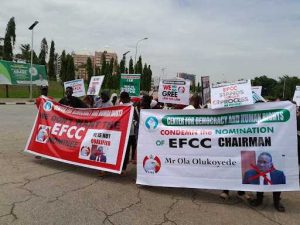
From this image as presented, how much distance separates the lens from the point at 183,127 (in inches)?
251

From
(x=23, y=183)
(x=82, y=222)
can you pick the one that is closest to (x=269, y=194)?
(x=82, y=222)

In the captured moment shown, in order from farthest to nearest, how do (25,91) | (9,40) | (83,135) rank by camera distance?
(9,40), (25,91), (83,135)

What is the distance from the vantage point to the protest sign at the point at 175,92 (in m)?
9.40

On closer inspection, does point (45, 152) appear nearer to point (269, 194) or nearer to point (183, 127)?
point (183, 127)

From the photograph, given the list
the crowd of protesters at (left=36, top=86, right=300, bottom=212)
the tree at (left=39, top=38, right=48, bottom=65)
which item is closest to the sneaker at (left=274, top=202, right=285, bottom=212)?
the crowd of protesters at (left=36, top=86, right=300, bottom=212)

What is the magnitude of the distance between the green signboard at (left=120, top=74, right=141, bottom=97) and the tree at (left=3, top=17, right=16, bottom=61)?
181 feet

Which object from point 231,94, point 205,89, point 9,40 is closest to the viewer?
point 231,94

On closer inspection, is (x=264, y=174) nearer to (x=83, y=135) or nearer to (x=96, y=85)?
(x=83, y=135)

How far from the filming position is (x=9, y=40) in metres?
65.6

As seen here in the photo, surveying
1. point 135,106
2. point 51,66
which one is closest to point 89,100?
point 135,106

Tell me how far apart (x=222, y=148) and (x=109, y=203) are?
1.92 meters

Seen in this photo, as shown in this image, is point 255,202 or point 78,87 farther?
point 78,87

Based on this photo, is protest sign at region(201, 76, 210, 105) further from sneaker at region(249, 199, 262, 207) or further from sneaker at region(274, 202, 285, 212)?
sneaker at region(274, 202, 285, 212)

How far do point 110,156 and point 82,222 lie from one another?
2232 millimetres
